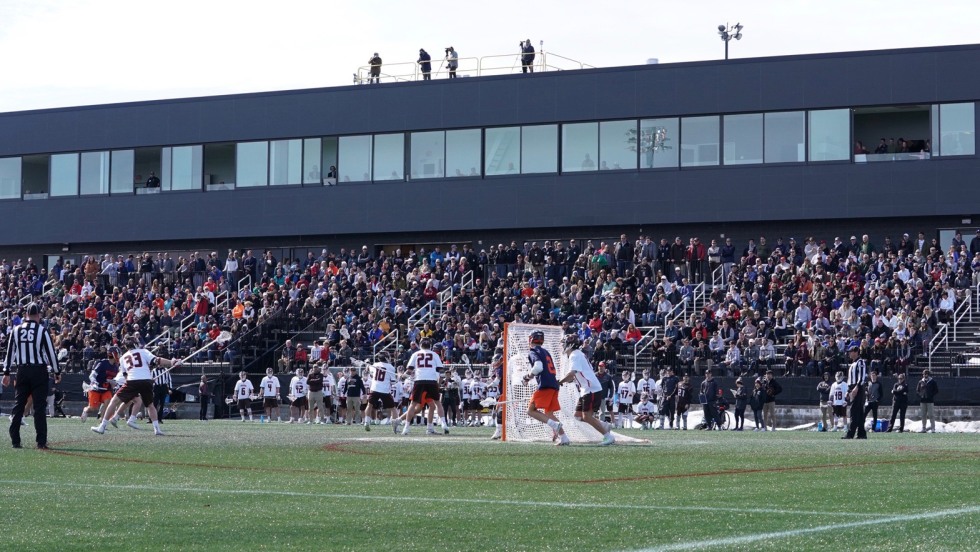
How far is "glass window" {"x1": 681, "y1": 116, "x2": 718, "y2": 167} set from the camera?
4362 centimetres

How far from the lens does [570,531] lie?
29.6 feet

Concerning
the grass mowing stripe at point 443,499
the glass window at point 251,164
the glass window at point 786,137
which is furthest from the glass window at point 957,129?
the grass mowing stripe at point 443,499

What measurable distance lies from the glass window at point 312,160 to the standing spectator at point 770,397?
21372 millimetres

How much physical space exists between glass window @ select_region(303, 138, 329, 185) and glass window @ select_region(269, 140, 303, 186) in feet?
0.63

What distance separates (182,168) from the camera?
52.0 metres

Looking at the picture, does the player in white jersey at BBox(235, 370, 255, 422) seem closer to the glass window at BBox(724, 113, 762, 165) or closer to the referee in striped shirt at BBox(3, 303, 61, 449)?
the glass window at BBox(724, 113, 762, 165)

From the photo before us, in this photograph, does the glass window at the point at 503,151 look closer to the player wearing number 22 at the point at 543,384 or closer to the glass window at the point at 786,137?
the glass window at the point at 786,137

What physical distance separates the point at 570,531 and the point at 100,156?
47.5 m

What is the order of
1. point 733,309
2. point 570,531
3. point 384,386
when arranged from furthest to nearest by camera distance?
point 733,309, point 384,386, point 570,531

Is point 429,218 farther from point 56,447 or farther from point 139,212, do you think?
point 56,447

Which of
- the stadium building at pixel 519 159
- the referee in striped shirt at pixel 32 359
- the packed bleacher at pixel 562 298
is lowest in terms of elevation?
the referee in striped shirt at pixel 32 359

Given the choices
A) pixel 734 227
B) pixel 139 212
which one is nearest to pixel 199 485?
pixel 734 227

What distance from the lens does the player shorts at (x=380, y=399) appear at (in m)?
31.4

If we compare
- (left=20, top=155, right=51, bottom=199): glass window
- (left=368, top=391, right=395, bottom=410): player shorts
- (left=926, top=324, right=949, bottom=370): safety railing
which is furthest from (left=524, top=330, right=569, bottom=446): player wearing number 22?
(left=20, top=155, right=51, bottom=199): glass window
